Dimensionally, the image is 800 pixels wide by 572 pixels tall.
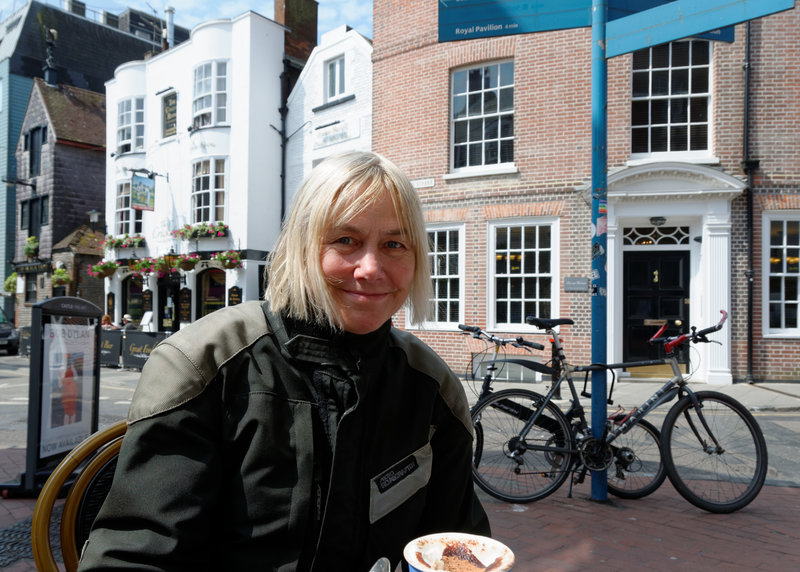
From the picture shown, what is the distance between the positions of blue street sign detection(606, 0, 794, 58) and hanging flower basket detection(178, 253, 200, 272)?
50.1 feet

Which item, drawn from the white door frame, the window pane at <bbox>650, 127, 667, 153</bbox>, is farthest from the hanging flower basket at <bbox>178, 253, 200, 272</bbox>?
the window pane at <bbox>650, 127, 667, 153</bbox>

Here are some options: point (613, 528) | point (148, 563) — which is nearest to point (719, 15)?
point (613, 528)

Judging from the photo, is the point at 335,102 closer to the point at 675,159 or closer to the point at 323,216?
the point at 675,159

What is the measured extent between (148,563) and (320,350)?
1.76ft

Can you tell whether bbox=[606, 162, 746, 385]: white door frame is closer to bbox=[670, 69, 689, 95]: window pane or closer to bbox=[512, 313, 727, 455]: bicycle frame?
bbox=[670, 69, 689, 95]: window pane

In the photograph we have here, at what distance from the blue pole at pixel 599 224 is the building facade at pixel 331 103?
33.7 ft

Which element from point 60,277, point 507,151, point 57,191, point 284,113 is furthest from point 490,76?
point 57,191

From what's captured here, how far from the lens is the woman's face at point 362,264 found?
1.30 m

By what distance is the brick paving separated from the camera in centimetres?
301

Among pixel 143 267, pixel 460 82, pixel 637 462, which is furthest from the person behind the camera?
pixel 143 267

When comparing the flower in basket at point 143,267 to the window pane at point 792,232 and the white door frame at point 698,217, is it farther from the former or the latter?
Result: the window pane at point 792,232

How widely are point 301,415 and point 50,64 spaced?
97.9 ft

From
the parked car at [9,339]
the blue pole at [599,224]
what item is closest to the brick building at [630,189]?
the blue pole at [599,224]

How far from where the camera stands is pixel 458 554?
1.06m
